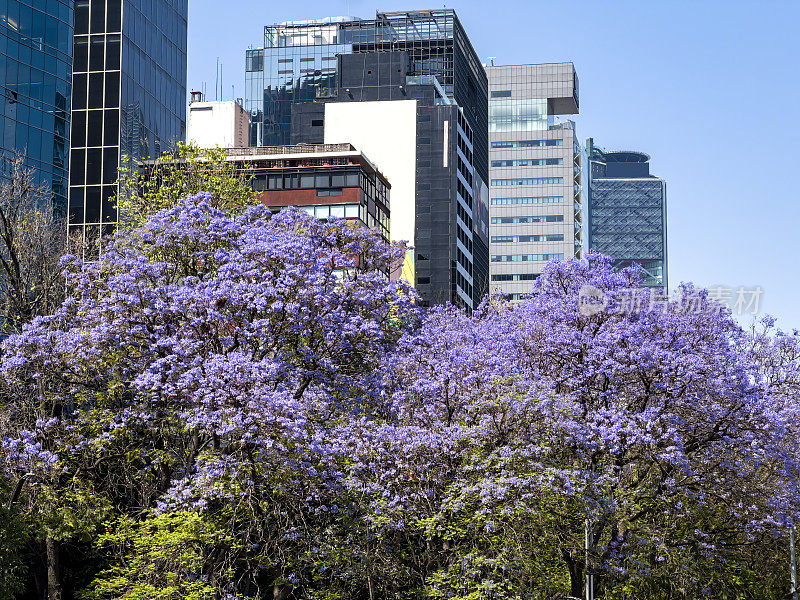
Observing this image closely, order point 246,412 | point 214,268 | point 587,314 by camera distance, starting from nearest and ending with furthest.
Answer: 1. point 246,412
2. point 214,268
3. point 587,314

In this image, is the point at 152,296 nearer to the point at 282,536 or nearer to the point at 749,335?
the point at 282,536

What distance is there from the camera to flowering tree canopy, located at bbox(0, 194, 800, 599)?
29844mm

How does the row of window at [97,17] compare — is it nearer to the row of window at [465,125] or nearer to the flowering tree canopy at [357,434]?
the row of window at [465,125]

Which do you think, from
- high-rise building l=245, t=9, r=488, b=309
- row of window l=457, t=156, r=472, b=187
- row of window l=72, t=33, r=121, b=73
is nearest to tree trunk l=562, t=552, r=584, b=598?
row of window l=72, t=33, r=121, b=73

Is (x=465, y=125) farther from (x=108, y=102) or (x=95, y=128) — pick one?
(x=95, y=128)

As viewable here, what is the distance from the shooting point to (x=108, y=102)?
9725 centimetres

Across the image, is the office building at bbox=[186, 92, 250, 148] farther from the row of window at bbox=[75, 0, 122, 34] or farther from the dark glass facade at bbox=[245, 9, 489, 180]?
the row of window at bbox=[75, 0, 122, 34]

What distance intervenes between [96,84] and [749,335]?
236 ft

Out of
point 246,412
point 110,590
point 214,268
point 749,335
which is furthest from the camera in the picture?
point 749,335

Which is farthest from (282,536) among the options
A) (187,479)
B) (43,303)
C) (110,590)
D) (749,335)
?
(749,335)

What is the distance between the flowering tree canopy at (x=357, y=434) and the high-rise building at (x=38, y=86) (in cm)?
3871

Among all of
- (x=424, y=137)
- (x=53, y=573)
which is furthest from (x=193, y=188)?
(x=424, y=137)

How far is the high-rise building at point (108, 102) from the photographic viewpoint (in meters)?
96.4

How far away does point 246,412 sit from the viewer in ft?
94.3
